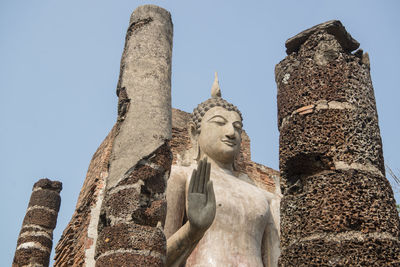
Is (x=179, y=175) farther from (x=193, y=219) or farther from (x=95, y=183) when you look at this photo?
(x=95, y=183)

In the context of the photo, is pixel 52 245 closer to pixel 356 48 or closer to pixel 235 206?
pixel 235 206

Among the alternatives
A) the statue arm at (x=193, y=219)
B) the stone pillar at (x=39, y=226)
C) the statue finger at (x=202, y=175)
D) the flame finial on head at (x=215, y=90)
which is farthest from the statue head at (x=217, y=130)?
the stone pillar at (x=39, y=226)

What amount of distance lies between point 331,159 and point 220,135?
287cm

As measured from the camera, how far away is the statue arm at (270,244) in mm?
6059

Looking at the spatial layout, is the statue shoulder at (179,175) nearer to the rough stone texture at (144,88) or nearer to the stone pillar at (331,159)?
the rough stone texture at (144,88)

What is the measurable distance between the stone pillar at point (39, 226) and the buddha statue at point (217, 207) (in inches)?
159

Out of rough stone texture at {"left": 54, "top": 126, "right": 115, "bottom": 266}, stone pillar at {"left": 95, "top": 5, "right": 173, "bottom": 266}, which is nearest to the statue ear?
stone pillar at {"left": 95, "top": 5, "right": 173, "bottom": 266}

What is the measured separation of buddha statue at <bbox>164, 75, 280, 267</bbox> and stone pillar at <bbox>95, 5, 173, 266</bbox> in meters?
0.35

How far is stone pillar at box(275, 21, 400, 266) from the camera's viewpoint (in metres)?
3.24

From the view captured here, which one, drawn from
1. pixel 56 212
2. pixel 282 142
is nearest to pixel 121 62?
pixel 282 142

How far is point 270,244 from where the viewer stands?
6.16 metres

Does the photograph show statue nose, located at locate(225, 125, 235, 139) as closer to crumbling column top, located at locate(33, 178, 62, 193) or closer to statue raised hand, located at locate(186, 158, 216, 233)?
statue raised hand, located at locate(186, 158, 216, 233)

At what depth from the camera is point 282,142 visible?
12.4ft

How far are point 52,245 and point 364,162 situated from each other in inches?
282
